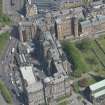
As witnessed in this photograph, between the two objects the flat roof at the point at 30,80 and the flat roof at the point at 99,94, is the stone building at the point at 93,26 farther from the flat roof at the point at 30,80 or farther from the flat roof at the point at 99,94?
the flat roof at the point at 99,94

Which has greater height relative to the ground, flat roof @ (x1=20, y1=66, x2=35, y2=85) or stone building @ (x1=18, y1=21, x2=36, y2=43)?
stone building @ (x1=18, y1=21, x2=36, y2=43)

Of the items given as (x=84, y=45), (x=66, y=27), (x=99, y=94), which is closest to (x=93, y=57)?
(x=84, y=45)

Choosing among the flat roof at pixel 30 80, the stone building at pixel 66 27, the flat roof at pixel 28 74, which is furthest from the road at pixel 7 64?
the stone building at pixel 66 27

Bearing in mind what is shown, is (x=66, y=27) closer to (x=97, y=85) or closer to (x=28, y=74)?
(x=28, y=74)

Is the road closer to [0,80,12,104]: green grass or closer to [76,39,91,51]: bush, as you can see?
[0,80,12,104]: green grass

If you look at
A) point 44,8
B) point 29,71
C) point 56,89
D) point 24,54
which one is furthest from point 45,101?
point 44,8

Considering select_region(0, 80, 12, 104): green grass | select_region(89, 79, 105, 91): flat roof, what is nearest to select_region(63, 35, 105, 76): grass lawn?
select_region(89, 79, 105, 91): flat roof

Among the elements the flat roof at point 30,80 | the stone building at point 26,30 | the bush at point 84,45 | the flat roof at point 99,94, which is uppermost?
the stone building at point 26,30

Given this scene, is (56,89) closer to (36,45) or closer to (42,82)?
(42,82)

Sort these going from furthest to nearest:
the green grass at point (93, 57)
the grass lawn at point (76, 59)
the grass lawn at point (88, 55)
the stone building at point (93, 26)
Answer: the stone building at point (93, 26)
the green grass at point (93, 57)
the grass lawn at point (88, 55)
the grass lawn at point (76, 59)

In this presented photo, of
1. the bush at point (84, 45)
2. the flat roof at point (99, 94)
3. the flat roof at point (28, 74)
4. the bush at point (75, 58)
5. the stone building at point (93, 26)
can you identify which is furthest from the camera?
the stone building at point (93, 26)
